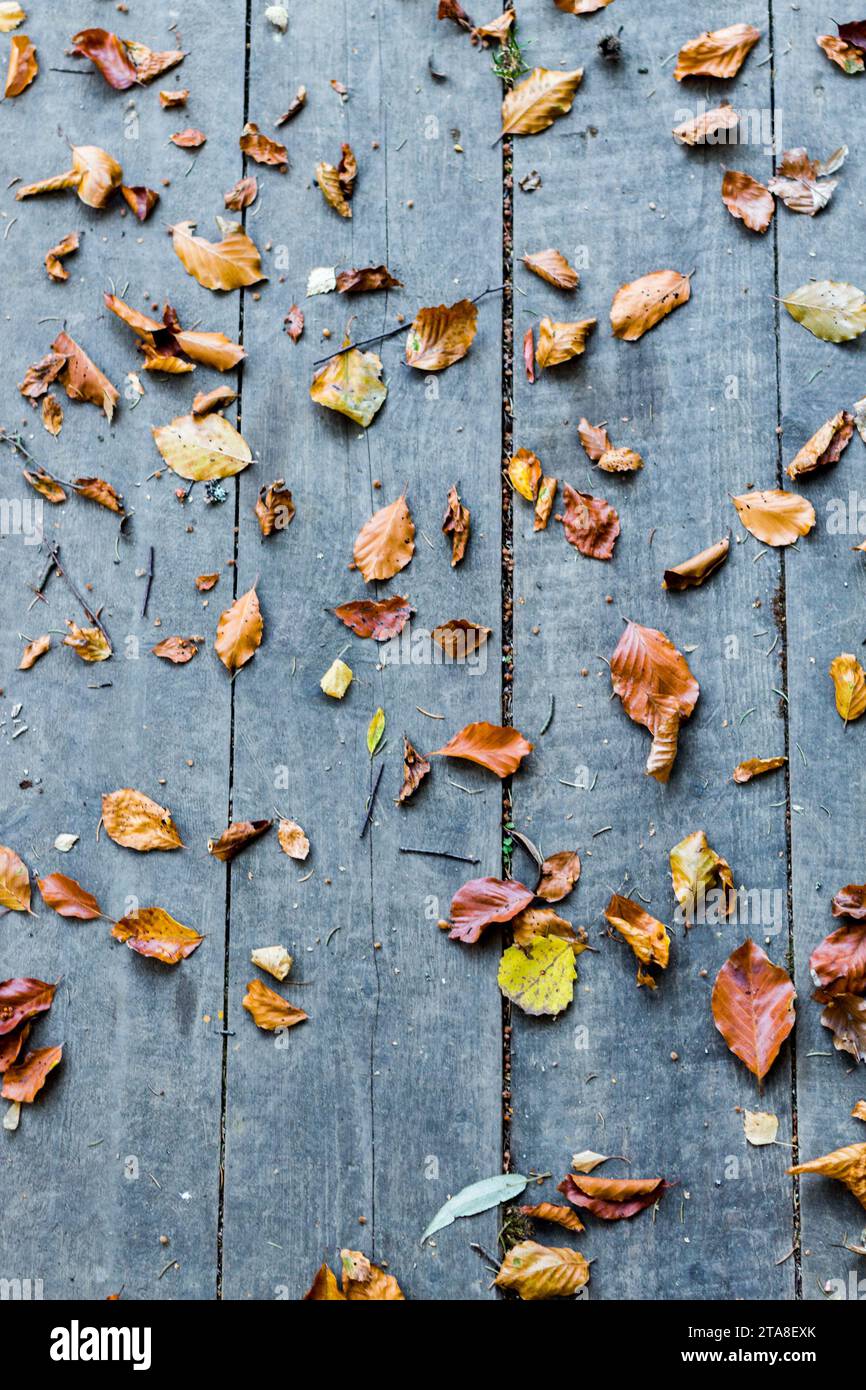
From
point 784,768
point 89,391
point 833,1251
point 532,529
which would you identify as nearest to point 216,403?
point 89,391

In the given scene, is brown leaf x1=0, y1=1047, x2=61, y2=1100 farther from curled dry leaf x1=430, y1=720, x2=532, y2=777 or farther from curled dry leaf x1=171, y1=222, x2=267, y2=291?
curled dry leaf x1=171, y1=222, x2=267, y2=291

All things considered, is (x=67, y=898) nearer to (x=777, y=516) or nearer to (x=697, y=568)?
(x=697, y=568)

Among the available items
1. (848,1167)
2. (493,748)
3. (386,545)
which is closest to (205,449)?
(386,545)

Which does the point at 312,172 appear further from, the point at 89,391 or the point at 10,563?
the point at 10,563

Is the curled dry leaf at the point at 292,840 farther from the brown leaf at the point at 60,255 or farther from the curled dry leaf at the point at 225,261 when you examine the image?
the brown leaf at the point at 60,255

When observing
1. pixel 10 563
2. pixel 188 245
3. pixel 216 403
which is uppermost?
pixel 188 245

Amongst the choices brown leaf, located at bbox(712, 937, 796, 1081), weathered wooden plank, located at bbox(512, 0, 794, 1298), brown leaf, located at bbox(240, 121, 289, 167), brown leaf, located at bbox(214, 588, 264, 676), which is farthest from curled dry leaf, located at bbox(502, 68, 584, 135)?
brown leaf, located at bbox(712, 937, 796, 1081)
